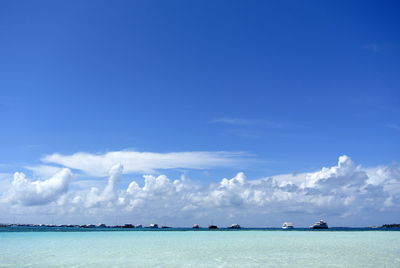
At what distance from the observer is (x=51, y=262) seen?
30125 millimetres

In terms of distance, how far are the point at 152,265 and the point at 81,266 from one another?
5762 mm

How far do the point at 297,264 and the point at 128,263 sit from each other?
14.4 m

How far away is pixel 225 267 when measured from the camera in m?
27.2

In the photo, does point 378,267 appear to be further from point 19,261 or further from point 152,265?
point 19,261

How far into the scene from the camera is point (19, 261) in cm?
3030

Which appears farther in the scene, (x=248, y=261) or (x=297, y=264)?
(x=248, y=261)

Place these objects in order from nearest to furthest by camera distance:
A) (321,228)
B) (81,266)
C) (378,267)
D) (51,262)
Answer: (378,267), (81,266), (51,262), (321,228)

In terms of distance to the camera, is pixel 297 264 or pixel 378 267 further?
pixel 297 264

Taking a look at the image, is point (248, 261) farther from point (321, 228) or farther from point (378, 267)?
point (321, 228)

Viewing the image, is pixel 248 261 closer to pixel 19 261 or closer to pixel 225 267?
pixel 225 267

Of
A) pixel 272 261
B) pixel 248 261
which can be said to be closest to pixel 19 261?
pixel 248 261

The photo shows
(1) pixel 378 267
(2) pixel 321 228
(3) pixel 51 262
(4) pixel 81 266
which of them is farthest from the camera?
(2) pixel 321 228

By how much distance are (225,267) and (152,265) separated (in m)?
6.09

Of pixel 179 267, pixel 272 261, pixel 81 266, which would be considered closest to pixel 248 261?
pixel 272 261
